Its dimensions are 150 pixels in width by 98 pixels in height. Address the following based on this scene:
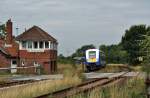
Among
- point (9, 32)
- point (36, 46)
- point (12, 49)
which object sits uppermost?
point (9, 32)

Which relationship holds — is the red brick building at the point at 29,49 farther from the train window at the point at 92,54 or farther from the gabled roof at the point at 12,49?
the train window at the point at 92,54

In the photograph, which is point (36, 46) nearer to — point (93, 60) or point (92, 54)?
point (92, 54)

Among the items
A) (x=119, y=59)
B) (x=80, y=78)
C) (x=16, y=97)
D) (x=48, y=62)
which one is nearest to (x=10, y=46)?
(x=48, y=62)

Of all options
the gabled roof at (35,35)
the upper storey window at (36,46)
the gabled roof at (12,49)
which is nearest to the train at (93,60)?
the upper storey window at (36,46)

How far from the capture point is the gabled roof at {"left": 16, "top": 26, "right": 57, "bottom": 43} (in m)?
80.1

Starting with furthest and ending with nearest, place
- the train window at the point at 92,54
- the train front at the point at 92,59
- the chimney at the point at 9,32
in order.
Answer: the chimney at the point at 9,32 → the train window at the point at 92,54 → the train front at the point at 92,59

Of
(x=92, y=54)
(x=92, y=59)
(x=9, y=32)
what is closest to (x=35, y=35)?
(x=9, y=32)

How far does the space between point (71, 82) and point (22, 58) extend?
46.7 metres

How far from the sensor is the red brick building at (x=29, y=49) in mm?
78137

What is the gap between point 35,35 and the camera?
8075cm

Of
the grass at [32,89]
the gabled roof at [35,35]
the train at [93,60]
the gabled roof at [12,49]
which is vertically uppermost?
the gabled roof at [35,35]

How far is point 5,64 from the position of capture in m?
77.6

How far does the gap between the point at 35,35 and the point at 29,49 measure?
233 centimetres

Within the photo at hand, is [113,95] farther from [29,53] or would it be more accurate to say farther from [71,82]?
[29,53]
